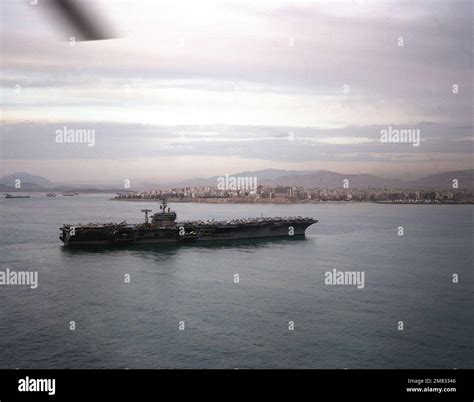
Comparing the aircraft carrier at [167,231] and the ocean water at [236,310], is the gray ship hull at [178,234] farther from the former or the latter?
the ocean water at [236,310]

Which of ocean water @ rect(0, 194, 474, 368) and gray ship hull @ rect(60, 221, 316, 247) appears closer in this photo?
ocean water @ rect(0, 194, 474, 368)

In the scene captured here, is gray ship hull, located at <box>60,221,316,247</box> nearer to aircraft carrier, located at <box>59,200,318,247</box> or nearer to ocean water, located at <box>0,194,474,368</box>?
aircraft carrier, located at <box>59,200,318,247</box>

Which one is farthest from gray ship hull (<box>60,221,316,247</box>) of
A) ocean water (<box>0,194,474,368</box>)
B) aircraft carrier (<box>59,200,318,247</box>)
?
ocean water (<box>0,194,474,368</box>)

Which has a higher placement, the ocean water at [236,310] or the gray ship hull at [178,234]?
the gray ship hull at [178,234]

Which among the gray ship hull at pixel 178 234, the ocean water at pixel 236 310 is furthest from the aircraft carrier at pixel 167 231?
the ocean water at pixel 236 310

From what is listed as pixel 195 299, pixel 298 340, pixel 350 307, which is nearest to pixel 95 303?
pixel 195 299
